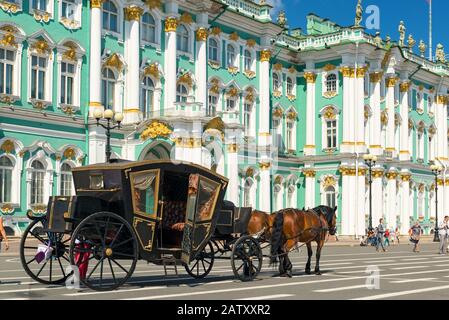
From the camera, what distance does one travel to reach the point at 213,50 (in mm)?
45219

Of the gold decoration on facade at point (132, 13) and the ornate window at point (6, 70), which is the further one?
the gold decoration on facade at point (132, 13)

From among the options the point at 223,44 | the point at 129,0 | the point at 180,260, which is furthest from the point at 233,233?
the point at 223,44

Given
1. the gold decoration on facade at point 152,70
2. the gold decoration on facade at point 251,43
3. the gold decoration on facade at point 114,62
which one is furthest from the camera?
the gold decoration on facade at point 251,43

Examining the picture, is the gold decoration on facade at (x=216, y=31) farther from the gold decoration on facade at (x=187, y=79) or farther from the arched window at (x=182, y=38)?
the gold decoration on facade at (x=187, y=79)

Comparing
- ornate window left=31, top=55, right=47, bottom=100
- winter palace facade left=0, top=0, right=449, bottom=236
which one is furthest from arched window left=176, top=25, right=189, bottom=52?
ornate window left=31, top=55, right=47, bottom=100

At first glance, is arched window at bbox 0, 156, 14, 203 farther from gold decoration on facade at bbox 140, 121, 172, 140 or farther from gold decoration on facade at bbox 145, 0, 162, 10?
gold decoration on facade at bbox 145, 0, 162, 10

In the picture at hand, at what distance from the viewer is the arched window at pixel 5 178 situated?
31.9 meters

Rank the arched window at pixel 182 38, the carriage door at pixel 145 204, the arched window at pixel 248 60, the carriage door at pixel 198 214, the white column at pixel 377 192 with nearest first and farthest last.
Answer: the carriage door at pixel 145 204
the carriage door at pixel 198 214
the arched window at pixel 182 38
the arched window at pixel 248 60
the white column at pixel 377 192

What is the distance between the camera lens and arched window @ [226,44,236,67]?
4653 cm

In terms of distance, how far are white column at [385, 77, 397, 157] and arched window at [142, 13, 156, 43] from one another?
23.0m

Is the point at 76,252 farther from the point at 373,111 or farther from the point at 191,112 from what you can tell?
the point at 373,111

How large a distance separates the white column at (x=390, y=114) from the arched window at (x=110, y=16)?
85.1ft

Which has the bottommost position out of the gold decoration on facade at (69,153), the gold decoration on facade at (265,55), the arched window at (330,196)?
the arched window at (330,196)

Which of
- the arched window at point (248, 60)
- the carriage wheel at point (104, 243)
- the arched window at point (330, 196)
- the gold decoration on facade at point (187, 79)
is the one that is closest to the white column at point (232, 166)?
the gold decoration on facade at point (187, 79)
